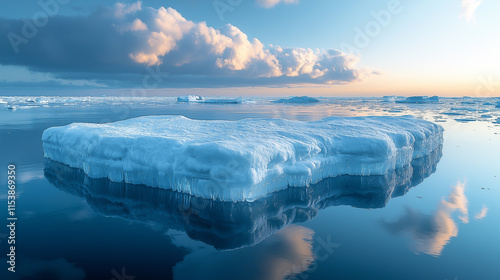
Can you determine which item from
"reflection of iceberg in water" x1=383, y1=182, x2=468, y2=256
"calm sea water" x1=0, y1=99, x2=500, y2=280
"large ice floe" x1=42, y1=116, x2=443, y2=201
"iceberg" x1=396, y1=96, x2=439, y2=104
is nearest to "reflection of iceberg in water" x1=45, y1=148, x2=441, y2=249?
"calm sea water" x1=0, y1=99, x2=500, y2=280

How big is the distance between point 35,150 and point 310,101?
9083 centimetres

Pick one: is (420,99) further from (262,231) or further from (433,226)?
→ (262,231)

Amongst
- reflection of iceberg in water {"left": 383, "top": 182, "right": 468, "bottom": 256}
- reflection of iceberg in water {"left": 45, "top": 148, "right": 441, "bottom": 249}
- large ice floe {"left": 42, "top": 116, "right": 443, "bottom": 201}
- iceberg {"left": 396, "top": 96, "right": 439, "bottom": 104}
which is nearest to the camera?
reflection of iceberg in water {"left": 383, "top": 182, "right": 468, "bottom": 256}

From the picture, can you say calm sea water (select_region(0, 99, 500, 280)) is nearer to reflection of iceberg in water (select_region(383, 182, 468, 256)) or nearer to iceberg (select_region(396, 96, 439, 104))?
reflection of iceberg in water (select_region(383, 182, 468, 256))

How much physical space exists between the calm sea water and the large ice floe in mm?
483

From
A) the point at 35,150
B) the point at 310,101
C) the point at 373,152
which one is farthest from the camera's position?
the point at 310,101

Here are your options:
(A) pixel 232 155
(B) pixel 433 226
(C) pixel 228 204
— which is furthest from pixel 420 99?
(C) pixel 228 204

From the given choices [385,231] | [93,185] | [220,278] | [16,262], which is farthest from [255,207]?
[93,185]

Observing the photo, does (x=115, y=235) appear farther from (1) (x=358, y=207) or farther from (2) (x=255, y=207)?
(1) (x=358, y=207)

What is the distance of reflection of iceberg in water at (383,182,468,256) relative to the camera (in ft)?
23.9

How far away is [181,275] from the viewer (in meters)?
5.77

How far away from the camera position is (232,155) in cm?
878

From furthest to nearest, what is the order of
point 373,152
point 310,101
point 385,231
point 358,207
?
point 310,101 < point 373,152 < point 358,207 < point 385,231

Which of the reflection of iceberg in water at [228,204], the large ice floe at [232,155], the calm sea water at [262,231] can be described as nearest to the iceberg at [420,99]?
the large ice floe at [232,155]
